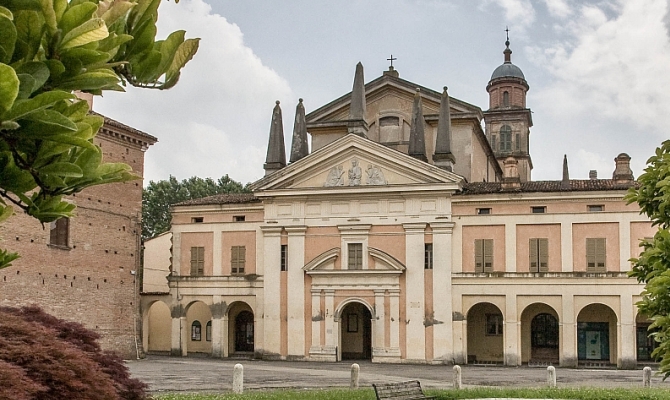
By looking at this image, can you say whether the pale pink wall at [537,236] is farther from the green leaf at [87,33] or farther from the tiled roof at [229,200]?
the green leaf at [87,33]

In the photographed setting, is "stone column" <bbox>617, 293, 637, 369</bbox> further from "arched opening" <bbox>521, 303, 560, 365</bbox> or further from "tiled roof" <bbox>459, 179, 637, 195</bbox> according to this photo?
"tiled roof" <bbox>459, 179, 637, 195</bbox>

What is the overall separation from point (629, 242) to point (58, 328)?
27795mm

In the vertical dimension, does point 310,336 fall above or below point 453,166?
below

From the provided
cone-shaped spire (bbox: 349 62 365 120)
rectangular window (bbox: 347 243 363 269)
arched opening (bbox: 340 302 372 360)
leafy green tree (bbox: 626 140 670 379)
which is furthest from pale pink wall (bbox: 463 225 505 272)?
leafy green tree (bbox: 626 140 670 379)

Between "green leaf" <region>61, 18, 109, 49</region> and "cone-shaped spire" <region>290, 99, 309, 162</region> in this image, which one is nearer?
"green leaf" <region>61, 18, 109, 49</region>

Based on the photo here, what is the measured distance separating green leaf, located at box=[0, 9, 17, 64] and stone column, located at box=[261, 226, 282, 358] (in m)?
35.9

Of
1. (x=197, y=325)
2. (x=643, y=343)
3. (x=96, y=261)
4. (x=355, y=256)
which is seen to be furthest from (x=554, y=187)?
(x=96, y=261)

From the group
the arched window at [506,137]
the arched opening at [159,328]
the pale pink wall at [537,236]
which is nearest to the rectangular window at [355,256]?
the pale pink wall at [537,236]

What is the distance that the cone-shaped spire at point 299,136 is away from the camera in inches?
1581

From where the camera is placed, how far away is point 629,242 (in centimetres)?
3450

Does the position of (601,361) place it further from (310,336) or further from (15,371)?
(15,371)

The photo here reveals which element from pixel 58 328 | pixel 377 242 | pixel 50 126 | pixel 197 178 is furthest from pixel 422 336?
pixel 197 178

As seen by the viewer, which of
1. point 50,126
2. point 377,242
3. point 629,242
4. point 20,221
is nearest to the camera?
point 50,126

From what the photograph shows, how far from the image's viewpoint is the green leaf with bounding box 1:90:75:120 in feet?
7.70
